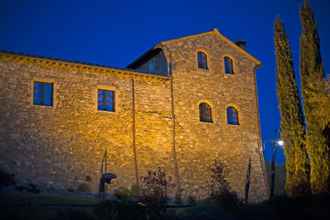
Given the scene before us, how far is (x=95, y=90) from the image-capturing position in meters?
24.9

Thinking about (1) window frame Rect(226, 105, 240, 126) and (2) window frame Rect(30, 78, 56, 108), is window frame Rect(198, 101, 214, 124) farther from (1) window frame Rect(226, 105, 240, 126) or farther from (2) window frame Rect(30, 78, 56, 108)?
(2) window frame Rect(30, 78, 56, 108)

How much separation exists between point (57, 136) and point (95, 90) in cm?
315

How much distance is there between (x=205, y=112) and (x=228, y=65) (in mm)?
3574

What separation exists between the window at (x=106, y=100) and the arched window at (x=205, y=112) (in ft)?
17.1

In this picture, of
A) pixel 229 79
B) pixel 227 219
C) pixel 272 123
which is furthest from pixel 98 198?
pixel 272 123

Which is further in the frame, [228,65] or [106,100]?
[228,65]

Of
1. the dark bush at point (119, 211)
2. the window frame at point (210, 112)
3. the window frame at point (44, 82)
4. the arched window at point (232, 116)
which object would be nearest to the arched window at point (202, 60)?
the window frame at point (210, 112)

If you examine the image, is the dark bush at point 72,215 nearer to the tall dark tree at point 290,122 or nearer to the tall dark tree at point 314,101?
the tall dark tree at point 290,122

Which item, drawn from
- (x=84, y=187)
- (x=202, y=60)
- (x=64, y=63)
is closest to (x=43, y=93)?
(x=64, y=63)

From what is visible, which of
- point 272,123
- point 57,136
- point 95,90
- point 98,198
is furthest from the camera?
point 272,123

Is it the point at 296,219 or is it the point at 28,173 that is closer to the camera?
the point at 296,219

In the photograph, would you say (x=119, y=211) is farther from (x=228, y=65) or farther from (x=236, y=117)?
(x=228, y=65)

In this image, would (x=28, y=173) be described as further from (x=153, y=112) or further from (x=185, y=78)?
(x=185, y=78)

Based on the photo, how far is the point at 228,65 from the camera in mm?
29312
